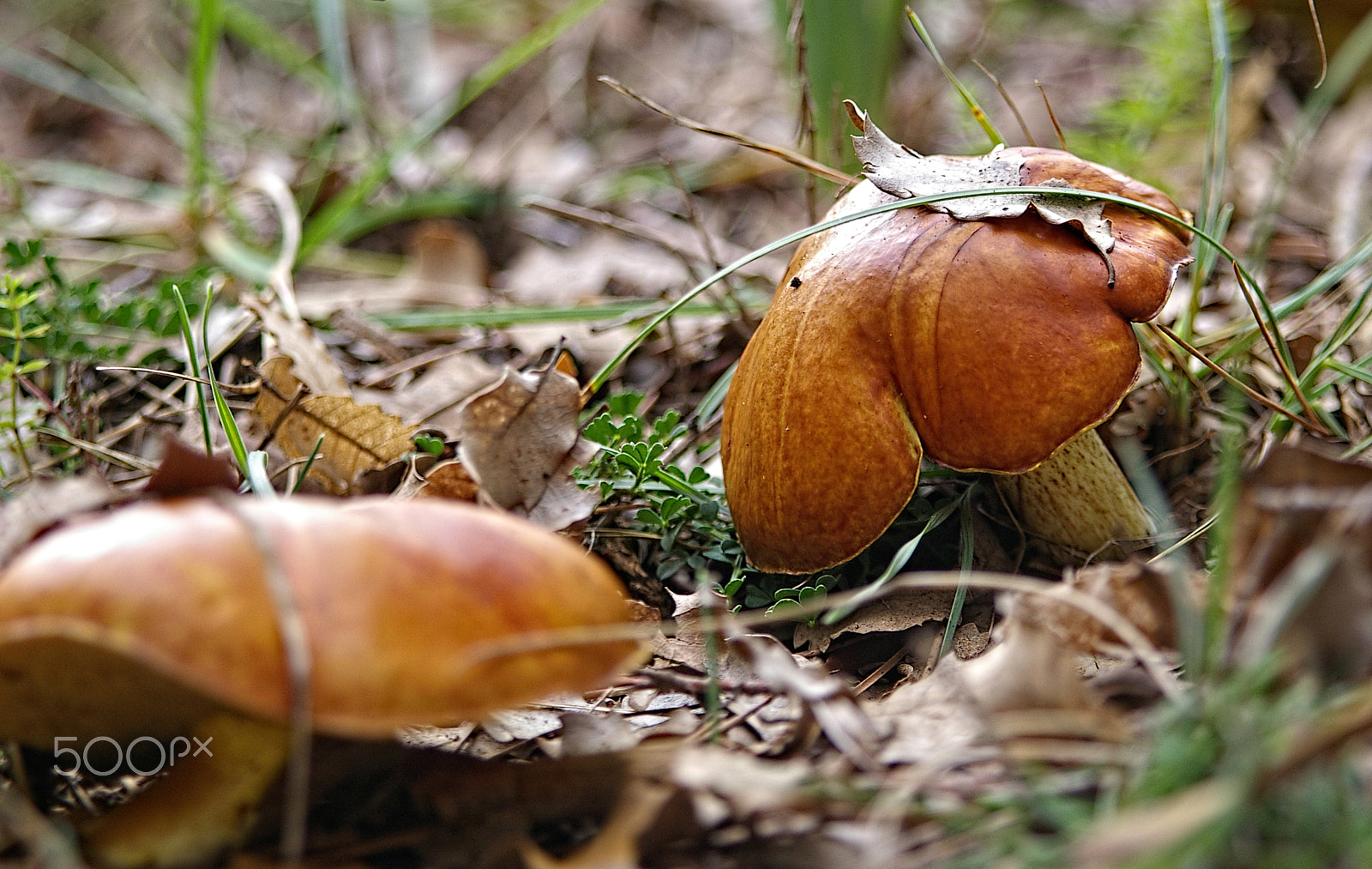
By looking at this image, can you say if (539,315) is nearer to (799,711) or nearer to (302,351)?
(302,351)

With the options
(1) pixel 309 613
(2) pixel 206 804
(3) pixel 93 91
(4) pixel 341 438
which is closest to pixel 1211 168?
(4) pixel 341 438

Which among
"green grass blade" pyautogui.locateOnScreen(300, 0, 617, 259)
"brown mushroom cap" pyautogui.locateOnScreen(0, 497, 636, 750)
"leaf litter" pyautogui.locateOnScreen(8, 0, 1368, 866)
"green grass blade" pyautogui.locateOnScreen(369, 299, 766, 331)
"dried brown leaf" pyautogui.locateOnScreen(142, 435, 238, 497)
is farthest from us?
"green grass blade" pyautogui.locateOnScreen(300, 0, 617, 259)

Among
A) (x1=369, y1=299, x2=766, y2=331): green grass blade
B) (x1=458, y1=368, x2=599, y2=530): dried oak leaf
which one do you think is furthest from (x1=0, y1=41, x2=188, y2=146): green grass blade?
(x1=458, y1=368, x2=599, y2=530): dried oak leaf

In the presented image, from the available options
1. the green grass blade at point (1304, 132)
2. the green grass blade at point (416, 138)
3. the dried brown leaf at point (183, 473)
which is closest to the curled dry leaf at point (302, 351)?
the green grass blade at point (416, 138)

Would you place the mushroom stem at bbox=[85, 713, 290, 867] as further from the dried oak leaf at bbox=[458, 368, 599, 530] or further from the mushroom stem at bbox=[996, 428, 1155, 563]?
the mushroom stem at bbox=[996, 428, 1155, 563]

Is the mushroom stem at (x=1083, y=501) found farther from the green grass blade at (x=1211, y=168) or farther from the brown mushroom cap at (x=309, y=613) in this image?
the brown mushroom cap at (x=309, y=613)

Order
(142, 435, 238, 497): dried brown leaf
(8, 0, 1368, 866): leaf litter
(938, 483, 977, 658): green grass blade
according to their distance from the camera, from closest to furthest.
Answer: (8, 0, 1368, 866): leaf litter, (142, 435, 238, 497): dried brown leaf, (938, 483, 977, 658): green grass blade
